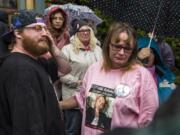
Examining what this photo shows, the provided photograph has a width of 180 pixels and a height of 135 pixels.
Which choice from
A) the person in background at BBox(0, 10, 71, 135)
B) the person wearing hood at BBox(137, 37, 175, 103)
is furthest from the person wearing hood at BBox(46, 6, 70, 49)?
the person in background at BBox(0, 10, 71, 135)

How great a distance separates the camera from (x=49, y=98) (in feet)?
11.9

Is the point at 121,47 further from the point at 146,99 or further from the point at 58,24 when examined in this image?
the point at 58,24

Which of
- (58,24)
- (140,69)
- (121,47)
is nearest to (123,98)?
(140,69)

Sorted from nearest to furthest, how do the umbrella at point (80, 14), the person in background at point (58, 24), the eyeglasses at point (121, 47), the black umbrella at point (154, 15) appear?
the eyeglasses at point (121, 47)
the black umbrella at point (154, 15)
the person in background at point (58, 24)
the umbrella at point (80, 14)

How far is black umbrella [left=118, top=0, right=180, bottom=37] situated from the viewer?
218 inches

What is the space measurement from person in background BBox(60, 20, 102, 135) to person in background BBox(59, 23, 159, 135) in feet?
5.24

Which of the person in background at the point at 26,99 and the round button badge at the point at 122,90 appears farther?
the round button badge at the point at 122,90

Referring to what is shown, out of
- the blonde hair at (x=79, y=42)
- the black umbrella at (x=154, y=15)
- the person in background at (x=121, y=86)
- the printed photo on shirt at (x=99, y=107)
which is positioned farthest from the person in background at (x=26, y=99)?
the blonde hair at (x=79, y=42)

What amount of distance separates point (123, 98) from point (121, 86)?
10 cm

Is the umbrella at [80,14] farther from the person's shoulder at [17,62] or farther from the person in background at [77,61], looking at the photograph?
the person's shoulder at [17,62]

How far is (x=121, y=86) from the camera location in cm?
391

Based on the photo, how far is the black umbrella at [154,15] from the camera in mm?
5539

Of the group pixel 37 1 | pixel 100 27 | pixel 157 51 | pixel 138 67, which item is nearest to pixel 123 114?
pixel 138 67

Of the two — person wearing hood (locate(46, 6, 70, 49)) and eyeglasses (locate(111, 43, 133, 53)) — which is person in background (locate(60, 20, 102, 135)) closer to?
person wearing hood (locate(46, 6, 70, 49))
